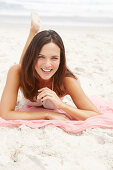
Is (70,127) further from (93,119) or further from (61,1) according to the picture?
(61,1)

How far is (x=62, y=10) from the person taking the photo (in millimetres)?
15211

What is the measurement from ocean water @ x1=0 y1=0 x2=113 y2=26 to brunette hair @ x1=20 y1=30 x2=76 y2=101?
961 centimetres

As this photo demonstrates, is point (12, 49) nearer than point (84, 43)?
Yes

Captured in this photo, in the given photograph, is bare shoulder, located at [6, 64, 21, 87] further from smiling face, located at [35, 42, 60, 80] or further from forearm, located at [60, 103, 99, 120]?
forearm, located at [60, 103, 99, 120]

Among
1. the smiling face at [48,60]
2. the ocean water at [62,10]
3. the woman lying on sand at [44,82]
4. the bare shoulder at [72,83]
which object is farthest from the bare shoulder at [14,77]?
the ocean water at [62,10]

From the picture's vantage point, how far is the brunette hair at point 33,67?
2.74 meters

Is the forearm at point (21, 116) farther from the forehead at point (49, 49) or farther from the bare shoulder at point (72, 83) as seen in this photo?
the forehead at point (49, 49)

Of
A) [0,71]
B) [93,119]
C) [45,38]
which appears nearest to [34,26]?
[0,71]

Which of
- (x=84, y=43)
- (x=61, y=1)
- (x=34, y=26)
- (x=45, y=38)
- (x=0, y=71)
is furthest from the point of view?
(x=61, y=1)

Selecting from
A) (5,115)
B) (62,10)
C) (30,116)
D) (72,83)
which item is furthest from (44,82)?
(62,10)

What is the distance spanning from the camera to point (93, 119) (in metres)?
2.96

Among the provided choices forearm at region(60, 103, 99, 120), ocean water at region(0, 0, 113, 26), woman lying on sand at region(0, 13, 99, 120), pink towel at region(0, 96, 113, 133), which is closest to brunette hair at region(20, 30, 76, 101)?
woman lying on sand at region(0, 13, 99, 120)

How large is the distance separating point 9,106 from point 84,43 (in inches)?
194

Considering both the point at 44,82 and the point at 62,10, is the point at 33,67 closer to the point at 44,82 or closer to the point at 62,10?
the point at 44,82
